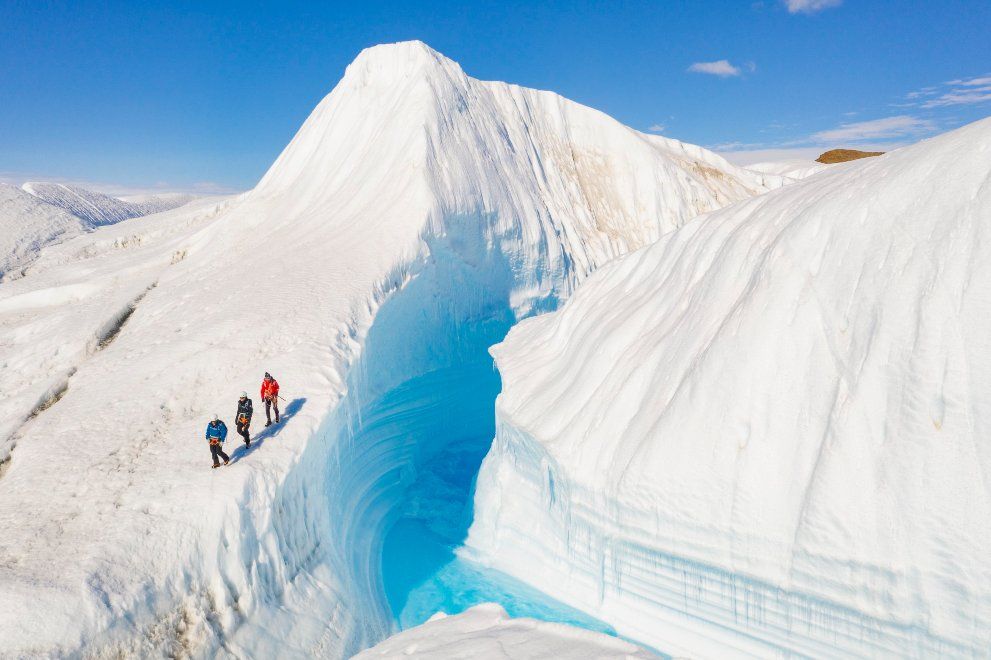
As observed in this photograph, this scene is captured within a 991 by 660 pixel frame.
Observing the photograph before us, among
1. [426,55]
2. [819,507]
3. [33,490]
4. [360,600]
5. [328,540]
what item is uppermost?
[426,55]

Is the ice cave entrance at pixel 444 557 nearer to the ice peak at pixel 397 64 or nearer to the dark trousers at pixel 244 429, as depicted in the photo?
the dark trousers at pixel 244 429

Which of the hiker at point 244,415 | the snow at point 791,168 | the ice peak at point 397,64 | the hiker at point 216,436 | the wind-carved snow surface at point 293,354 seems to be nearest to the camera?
the wind-carved snow surface at point 293,354

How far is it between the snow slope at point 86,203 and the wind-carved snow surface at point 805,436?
150ft

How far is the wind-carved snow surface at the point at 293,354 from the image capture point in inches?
262

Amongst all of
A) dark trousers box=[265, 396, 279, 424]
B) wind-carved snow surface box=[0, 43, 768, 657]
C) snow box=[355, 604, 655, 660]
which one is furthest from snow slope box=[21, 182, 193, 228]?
snow box=[355, 604, 655, 660]

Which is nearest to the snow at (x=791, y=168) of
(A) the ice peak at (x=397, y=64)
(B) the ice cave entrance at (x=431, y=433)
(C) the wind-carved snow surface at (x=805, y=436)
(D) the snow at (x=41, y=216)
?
(A) the ice peak at (x=397, y=64)

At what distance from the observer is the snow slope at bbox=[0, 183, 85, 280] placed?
1203 inches

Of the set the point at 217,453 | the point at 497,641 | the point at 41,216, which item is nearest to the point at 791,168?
the point at 217,453

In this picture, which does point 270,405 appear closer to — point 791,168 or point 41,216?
point 41,216

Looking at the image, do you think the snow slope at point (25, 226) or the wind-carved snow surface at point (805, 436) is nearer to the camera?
the wind-carved snow surface at point (805, 436)

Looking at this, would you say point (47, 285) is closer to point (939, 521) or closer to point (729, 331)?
point (729, 331)

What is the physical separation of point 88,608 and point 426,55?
20.3 m

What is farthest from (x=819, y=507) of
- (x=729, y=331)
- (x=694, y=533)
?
(x=729, y=331)

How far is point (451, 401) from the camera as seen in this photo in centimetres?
1410
